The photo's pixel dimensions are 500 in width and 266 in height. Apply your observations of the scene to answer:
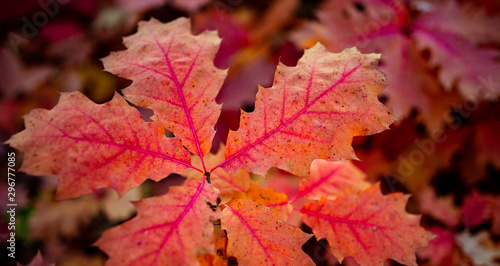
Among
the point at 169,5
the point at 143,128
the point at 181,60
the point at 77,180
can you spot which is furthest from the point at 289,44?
the point at 77,180

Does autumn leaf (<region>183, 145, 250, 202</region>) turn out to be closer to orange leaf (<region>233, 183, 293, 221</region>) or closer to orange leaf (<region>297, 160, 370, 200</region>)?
orange leaf (<region>233, 183, 293, 221</region>)

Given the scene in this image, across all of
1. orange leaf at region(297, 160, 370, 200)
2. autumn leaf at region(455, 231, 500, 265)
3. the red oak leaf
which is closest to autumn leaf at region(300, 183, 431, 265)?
orange leaf at region(297, 160, 370, 200)

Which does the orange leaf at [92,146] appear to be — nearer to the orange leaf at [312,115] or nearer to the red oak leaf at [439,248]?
the orange leaf at [312,115]

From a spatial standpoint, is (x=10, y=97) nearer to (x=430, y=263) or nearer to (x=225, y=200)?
(x=225, y=200)

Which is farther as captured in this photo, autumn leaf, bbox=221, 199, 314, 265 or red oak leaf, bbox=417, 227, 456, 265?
red oak leaf, bbox=417, 227, 456, 265

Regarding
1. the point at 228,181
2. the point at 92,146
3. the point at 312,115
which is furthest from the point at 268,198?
the point at 92,146

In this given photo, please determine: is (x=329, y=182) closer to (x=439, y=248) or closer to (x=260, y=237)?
(x=260, y=237)
